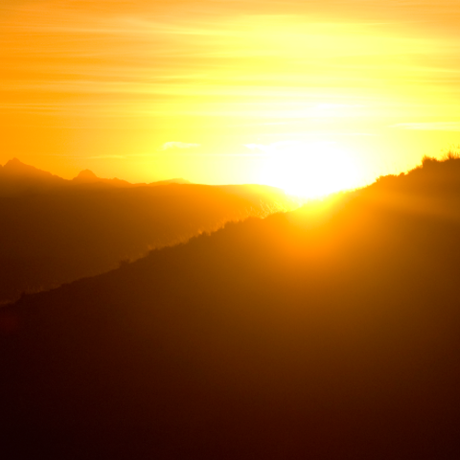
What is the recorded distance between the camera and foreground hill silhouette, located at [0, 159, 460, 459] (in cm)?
1049

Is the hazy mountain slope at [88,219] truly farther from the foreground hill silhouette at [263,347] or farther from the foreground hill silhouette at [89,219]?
the foreground hill silhouette at [263,347]

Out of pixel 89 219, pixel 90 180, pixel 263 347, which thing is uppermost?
pixel 90 180

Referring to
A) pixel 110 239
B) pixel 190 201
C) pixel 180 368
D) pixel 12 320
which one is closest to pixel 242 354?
pixel 180 368

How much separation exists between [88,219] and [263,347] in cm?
9333

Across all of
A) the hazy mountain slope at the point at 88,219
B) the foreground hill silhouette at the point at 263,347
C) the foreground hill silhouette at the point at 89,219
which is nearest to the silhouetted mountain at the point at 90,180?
the foreground hill silhouette at the point at 89,219

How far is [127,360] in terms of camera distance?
12.3 metres

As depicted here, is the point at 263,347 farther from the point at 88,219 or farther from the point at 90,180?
the point at 90,180

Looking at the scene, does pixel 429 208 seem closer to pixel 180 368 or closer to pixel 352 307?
pixel 352 307

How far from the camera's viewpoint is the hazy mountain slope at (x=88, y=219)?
273 feet

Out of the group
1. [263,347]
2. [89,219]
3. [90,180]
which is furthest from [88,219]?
[263,347]

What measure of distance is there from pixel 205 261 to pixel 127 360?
3534 mm

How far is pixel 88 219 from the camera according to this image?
102 meters

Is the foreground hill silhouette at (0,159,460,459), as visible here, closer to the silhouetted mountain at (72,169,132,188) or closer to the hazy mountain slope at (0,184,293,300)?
the hazy mountain slope at (0,184,293,300)

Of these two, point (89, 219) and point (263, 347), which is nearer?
point (263, 347)
